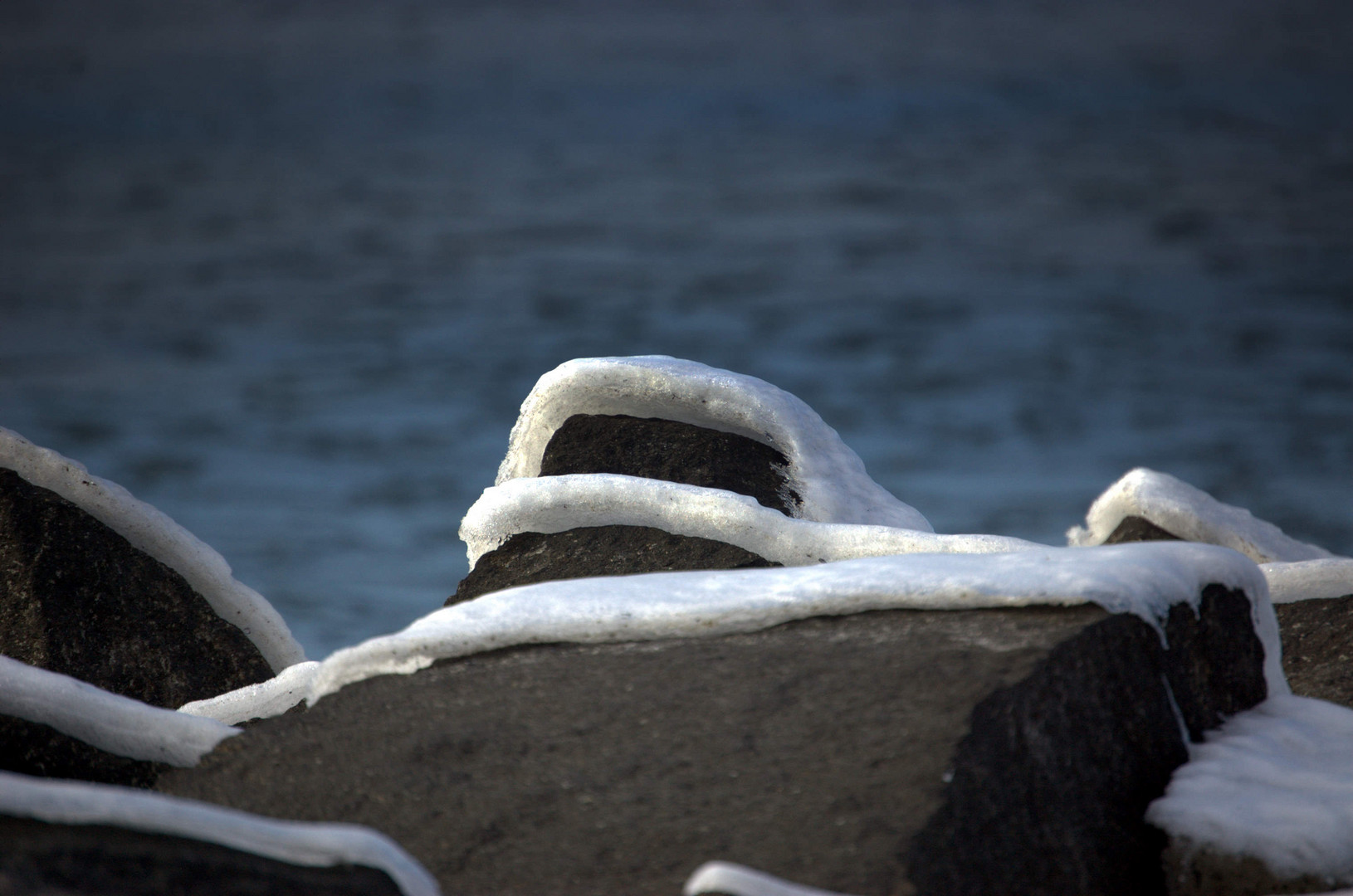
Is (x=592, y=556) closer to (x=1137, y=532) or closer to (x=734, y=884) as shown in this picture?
(x=734, y=884)

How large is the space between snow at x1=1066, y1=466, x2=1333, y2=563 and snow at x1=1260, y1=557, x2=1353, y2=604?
794 millimetres

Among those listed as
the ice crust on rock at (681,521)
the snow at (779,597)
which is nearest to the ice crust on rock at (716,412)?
the ice crust on rock at (681,521)

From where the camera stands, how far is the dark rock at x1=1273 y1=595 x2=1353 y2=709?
3.12 metres

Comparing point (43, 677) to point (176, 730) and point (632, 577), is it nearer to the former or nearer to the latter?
point (176, 730)

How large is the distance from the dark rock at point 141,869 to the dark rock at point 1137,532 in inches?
139

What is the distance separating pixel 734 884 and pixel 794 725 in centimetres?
49

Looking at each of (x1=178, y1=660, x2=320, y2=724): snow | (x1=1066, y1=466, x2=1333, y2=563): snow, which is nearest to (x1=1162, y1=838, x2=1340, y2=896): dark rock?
(x1=178, y1=660, x2=320, y2=724): snow

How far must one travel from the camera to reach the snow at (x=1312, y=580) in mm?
3418

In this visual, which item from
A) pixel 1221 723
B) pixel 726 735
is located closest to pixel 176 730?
pixel 726 735

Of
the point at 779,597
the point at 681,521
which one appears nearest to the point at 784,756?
the point at 779,597

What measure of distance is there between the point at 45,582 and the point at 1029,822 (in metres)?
2.80

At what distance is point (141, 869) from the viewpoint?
4.60 ft

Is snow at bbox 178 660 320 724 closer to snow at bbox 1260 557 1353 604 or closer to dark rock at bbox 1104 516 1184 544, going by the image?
snow at bbox 1260 557 1353 604

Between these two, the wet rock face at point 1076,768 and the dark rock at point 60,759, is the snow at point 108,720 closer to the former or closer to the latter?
the dark rock at point 60,759
